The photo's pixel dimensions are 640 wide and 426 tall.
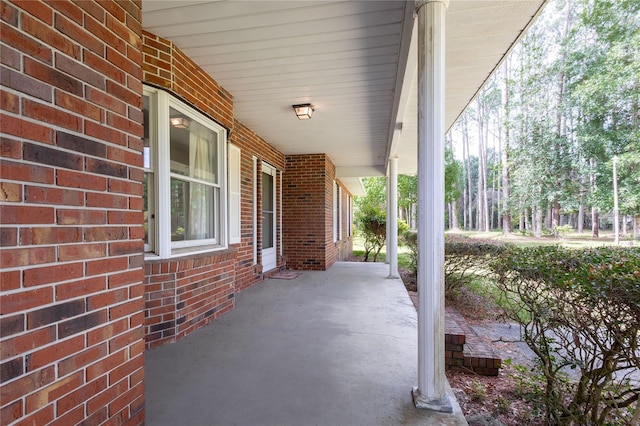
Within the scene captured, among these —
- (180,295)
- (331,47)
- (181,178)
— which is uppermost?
(331,47)

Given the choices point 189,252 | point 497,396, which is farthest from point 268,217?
point 497,396

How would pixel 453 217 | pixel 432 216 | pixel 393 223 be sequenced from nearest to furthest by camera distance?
pixel 432 216, pixel 393 223, pixel 453 217

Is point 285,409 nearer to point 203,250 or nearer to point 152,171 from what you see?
point 203,250

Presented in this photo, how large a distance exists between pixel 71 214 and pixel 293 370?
187 cm

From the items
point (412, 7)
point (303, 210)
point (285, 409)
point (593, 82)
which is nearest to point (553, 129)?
point (593, 82)

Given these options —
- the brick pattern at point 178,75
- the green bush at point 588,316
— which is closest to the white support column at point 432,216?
the green bush at point 588,316

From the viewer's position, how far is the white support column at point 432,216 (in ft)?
6.30

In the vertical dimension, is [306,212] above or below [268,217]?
above

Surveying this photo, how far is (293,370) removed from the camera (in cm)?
242

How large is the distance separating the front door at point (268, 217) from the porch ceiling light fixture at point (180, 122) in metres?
3.05

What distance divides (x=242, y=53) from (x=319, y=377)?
2940mm

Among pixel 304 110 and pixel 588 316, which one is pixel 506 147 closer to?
pixel 304 110

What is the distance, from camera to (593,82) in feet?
50.4

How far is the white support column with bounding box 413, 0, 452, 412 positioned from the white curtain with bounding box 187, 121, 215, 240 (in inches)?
102
